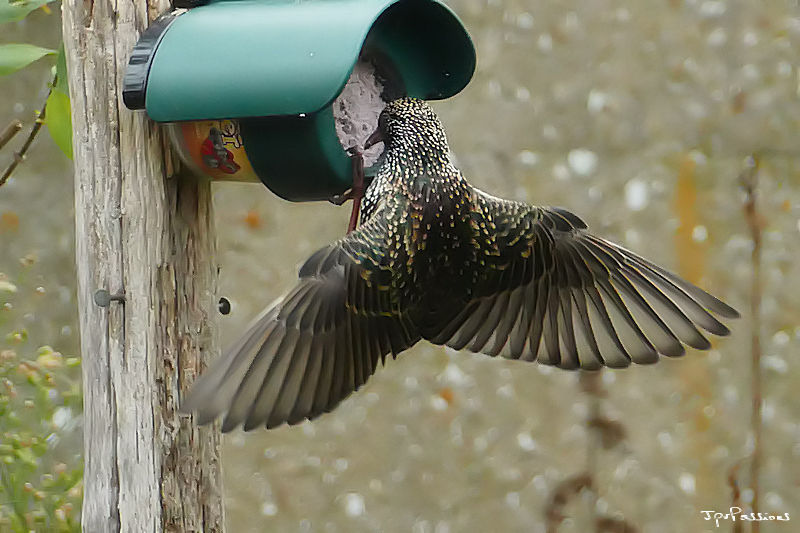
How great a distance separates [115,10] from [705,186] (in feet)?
6.40

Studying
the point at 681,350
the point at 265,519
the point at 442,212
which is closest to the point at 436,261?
the point at 442,212

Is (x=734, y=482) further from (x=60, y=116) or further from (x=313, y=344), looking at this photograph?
(x=60, y=116)

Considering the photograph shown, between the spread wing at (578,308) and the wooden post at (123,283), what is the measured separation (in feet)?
1.59

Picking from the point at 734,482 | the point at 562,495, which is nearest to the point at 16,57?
the point at 562,495

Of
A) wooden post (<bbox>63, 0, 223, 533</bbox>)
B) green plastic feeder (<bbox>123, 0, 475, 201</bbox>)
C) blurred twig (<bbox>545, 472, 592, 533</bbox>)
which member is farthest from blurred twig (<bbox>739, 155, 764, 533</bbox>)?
wooden post (<bbox>63, 0, 223, 533</bbox>)

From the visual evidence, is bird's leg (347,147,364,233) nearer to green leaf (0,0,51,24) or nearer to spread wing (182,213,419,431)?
spread wing (182,213,419,431)

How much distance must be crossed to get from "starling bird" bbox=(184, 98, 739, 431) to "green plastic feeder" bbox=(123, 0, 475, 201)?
13 centimetres

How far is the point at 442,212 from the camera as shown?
1.61 m

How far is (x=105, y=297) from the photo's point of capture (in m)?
1.68

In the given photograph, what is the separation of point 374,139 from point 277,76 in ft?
0.80

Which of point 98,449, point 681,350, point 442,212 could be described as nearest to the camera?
point 442,212

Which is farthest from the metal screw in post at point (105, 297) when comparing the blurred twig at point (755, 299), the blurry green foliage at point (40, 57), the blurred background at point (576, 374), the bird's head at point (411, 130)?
the blurred twig at point (755, 299)

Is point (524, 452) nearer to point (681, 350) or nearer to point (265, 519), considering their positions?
point (265, 519)

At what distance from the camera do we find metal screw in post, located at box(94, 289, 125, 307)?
168 cm
